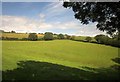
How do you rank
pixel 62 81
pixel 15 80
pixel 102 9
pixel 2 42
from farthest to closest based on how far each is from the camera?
pixel 2 42
pixel 102 9
pixel 62 81
pixel 15 80

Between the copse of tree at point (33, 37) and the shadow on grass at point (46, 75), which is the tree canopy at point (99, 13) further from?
the copse of tree at point (33, 37)

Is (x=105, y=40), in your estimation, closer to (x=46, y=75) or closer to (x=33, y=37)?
(x=33, y=37)

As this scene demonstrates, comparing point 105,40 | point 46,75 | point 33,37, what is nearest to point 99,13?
point 46,75

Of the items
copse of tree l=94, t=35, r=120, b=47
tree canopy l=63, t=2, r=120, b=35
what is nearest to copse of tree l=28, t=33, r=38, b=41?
copse of tree l=94, t=35, r=120, b=47

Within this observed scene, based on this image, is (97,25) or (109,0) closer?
(109,0)

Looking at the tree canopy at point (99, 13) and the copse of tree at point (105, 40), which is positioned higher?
the tree canopy at point (99, 13)

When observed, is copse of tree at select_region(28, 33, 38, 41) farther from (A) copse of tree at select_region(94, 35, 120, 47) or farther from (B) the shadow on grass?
(B) the shadow on grass

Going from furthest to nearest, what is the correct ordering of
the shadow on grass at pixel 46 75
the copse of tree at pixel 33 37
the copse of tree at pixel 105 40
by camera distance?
1. the copse of tree at pixel 105 40
2. the copse of tree at pixel 33 37
3. the shadow on grass at pixel 46 75

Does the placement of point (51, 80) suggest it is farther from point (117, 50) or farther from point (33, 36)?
point (117, 50)

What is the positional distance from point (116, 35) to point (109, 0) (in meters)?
6.31

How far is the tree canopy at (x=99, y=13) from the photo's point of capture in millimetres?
19391

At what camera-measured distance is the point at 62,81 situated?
18.4 meters

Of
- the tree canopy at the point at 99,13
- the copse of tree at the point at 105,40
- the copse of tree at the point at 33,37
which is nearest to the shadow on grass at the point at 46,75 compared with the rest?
the tree canopy at the point at 99,13

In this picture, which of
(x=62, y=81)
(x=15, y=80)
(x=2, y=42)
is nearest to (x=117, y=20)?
(x=62, y=81)
